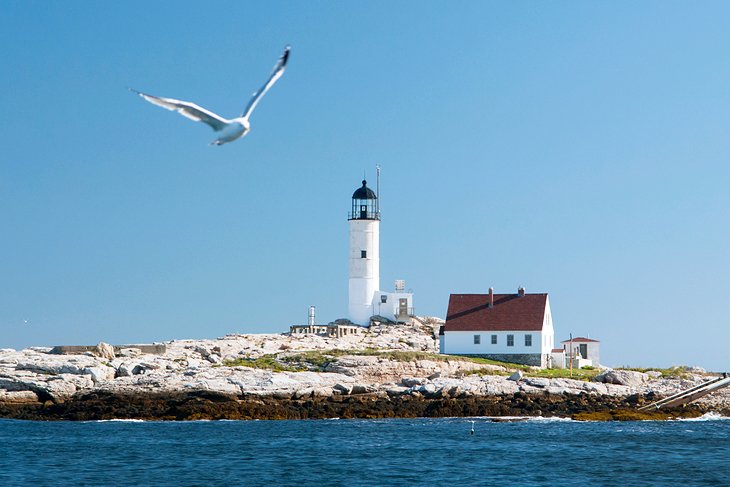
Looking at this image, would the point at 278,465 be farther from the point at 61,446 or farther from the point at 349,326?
the point at 349,326

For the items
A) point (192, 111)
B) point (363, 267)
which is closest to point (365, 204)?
point (363, 267)

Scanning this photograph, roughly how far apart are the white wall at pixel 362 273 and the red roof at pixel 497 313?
421 inches

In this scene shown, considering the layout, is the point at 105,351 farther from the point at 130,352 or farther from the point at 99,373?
the point at 99,373

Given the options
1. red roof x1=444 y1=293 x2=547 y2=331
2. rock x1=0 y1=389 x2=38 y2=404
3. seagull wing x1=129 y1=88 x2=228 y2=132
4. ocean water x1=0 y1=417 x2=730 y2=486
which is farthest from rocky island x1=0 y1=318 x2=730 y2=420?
seagull wing x1=129 y1=88 x2=228 y2=132

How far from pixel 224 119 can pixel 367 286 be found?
185ft

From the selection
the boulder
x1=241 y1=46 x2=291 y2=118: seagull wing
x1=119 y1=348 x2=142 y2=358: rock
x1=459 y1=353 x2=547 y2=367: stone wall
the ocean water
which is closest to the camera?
x1=241 y1=46 x2=291 y2=118: seagull wing

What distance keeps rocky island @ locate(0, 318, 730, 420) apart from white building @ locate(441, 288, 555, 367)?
2.10 metres

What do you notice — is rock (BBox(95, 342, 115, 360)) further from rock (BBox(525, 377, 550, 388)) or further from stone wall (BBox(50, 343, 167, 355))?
rock (BBox(525, 377, 550, 388))

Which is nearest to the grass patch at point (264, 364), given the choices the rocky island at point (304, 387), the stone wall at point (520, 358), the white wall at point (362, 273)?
the rocky island at point (304, 387)

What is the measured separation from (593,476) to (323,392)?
1867 cm

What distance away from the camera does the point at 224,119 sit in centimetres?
→ 1462

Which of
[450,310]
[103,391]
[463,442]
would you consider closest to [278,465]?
[463,442]

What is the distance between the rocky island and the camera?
1781 inches

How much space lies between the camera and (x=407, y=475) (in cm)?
2995
